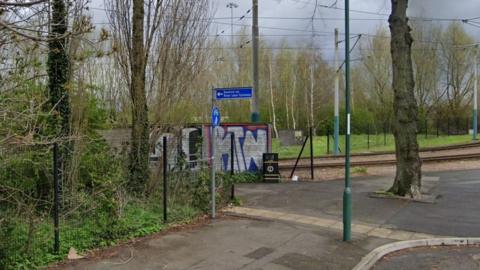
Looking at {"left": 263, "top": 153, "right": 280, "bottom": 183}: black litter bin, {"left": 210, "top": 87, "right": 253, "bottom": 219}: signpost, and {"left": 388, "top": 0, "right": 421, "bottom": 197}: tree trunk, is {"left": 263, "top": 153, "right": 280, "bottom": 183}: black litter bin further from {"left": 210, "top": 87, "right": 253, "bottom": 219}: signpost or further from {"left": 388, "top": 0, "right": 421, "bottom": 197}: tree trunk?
{"left": 210, "top": 87, "right": 253, "bottom": 219}: signpost

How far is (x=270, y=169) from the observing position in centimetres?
1644

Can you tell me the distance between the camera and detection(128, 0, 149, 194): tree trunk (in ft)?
33.1

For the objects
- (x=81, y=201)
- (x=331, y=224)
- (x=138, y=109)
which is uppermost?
(x=138, y=109)

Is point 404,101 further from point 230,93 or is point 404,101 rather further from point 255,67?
point 255,67

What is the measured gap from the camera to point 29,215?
6.55 meters

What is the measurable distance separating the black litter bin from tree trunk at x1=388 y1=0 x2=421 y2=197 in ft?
14.9

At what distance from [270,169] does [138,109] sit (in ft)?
23.8

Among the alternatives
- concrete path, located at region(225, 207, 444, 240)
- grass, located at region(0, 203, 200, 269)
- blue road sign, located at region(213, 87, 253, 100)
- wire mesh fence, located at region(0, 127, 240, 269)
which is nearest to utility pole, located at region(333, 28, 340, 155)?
concrete path, located at region(225, 207, 444, 240)

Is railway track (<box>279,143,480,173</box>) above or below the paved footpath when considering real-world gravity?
above

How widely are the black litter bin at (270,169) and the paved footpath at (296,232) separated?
1594mm

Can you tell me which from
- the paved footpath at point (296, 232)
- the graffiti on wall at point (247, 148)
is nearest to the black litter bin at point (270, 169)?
the graffiti on wall at point (247, 148)

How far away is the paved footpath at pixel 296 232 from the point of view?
22.5 feet

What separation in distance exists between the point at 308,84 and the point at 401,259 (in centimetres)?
4695

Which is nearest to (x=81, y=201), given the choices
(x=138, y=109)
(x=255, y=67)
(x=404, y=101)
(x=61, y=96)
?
(x=61, y=96)
